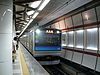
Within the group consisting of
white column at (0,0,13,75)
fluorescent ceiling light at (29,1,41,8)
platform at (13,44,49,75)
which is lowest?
platform at (13,44,49,75)

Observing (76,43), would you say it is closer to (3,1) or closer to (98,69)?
(98,69)

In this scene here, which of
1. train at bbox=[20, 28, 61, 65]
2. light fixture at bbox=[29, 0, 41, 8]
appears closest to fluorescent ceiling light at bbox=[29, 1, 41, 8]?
light fixture at bbox=[29, 0, 41, 8]

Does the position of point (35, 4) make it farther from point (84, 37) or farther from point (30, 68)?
point (30, 68)

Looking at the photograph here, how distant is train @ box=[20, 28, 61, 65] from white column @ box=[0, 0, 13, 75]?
750 centimetres

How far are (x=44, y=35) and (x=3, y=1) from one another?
843 cm

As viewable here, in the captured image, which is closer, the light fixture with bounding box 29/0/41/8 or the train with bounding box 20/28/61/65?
the light fixture with bounding box 29/0/41/8

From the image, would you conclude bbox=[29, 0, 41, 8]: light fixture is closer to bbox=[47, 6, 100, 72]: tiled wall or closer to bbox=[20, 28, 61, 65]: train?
bbox=[20, 28, 61, 65]: train

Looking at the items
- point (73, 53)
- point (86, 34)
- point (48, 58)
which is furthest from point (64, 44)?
point (86, 34)

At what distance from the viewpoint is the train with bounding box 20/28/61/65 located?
15562 millimetres

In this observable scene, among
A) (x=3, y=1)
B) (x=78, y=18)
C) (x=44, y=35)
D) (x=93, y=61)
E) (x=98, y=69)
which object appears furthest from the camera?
(x=44, y=35)

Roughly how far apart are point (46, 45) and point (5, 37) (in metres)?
8.21

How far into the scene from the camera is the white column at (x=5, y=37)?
7840 mm

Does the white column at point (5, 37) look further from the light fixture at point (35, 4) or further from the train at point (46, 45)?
the train at point (46, 45)

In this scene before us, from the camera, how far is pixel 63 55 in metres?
19.9
